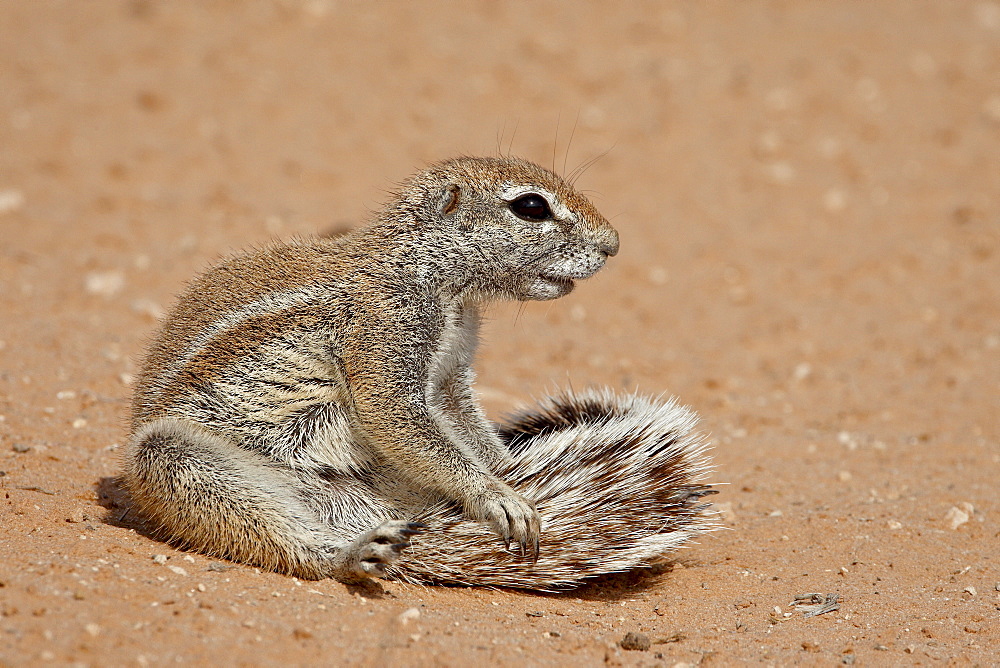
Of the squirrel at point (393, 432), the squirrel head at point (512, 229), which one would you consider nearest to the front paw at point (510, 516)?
the squirrel at point (393, 432)

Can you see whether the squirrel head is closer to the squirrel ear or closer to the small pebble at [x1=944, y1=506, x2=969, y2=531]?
the squirrel ear

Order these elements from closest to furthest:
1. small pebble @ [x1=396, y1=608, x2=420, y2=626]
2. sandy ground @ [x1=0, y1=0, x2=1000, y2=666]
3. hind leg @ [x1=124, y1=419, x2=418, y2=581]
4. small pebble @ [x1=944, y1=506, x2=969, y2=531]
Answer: small pebble @ [x1=396, y1=608, x2=420, y2=626] < sandy ground @ [x1=0, y1=0, x2=1000, y2=666] < hind leg @ [x1=124, y1=419, x2=418, y2=581] < small pebble @ [x1=944, y1=506, x2=969, y2=531]

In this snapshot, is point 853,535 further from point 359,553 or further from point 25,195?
point 25,195

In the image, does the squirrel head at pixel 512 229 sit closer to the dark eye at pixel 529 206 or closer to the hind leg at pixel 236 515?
the dark eye at pixel 529 206

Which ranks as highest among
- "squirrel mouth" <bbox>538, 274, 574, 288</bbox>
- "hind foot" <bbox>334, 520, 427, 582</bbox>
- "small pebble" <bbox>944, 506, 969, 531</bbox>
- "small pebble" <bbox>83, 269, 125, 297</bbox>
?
"small pebble" <bbox>83, 269, 125, 297</bbox>

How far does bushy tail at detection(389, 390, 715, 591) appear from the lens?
4398 millimetres

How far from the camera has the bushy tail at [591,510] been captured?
14.4 ft

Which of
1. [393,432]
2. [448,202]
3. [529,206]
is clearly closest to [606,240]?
[529,206]

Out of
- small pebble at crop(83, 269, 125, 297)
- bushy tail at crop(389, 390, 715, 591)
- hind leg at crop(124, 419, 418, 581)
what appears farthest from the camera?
small pebble at crop(83, 269, 125, 297)

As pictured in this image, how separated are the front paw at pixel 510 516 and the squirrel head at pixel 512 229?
1.08m

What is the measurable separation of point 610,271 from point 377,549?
246 inches

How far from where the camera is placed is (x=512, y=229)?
493cm

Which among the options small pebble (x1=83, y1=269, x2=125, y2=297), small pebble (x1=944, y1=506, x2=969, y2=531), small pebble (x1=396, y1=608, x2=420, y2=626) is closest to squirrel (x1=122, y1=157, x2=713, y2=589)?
small pebble (x1=396, y1=608, x2=420, y2=626)

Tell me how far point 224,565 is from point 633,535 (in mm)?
1720
